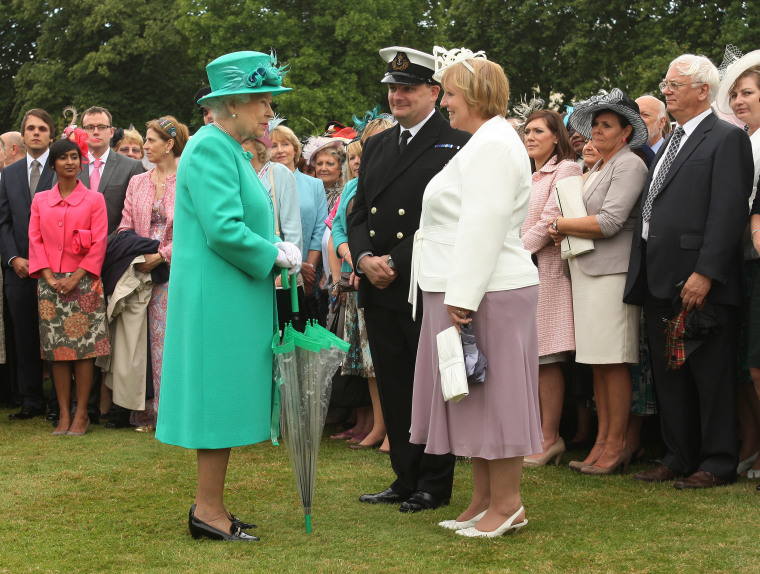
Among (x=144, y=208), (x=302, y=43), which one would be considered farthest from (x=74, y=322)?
(x=302, y=43)

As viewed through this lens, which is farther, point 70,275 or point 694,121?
point 70,275

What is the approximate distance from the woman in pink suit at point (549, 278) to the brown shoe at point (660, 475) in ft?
2.42

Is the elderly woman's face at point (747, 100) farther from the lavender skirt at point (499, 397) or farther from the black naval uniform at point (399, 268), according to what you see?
the lavender skirt at point (499, 397)

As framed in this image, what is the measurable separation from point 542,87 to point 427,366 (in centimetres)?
2503

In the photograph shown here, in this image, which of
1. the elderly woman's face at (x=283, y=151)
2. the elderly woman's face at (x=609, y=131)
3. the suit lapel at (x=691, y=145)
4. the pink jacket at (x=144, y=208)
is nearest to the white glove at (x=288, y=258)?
the suit lapel at (x=691, y=145)

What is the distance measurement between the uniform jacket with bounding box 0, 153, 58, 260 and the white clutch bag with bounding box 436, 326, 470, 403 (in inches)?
218

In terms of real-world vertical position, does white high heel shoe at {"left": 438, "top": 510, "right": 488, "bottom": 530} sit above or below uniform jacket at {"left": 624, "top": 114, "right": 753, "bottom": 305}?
below

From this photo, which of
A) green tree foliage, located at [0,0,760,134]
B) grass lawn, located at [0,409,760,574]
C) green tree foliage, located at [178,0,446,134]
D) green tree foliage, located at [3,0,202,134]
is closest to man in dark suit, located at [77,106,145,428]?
grass lawn, located at [0,409,760,574]

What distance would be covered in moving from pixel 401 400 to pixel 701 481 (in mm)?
1814

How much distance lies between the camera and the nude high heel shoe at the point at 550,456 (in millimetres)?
6562

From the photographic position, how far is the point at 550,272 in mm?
6707

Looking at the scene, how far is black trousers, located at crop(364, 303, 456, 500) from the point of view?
5.46m

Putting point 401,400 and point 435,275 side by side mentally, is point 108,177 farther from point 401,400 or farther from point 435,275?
point 435,275

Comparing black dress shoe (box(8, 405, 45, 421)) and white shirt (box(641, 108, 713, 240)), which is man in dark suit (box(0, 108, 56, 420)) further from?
white shirt (box(641, 108, 713, 240))
